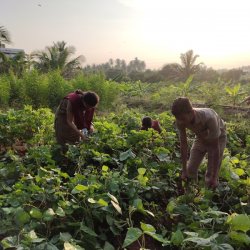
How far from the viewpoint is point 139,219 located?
399cm

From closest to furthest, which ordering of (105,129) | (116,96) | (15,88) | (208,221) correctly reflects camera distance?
(208,221) < (105,129) < (15,88) < (116,96)

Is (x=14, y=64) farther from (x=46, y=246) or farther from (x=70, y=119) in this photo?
(x=46, y=246)

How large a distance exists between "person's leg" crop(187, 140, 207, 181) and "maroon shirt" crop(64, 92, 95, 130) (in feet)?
5.52

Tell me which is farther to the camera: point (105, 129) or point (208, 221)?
point (105, 129)

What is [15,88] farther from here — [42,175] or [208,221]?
[208,221]

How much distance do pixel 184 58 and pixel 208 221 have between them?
83.8ft

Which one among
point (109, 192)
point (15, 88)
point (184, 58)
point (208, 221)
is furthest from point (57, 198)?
point (184, 58)

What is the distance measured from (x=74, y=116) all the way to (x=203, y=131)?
83.8 inches

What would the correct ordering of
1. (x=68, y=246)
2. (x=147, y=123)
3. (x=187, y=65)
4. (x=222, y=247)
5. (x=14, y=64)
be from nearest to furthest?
(x=68, y=246), (x=222, y=247), (x=147, y=123), (x=14, y=64), (x=187, y=65)

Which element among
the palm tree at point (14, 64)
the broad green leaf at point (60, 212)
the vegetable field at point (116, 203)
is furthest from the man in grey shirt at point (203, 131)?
the palm tree at point (14, 64)

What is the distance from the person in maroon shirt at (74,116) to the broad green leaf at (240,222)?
2.56m

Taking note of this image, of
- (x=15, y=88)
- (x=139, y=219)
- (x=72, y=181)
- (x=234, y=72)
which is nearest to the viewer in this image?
(x=72, y=181)

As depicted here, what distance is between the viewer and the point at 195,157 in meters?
4.64

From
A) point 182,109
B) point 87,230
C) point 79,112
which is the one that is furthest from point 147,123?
point 87,230
